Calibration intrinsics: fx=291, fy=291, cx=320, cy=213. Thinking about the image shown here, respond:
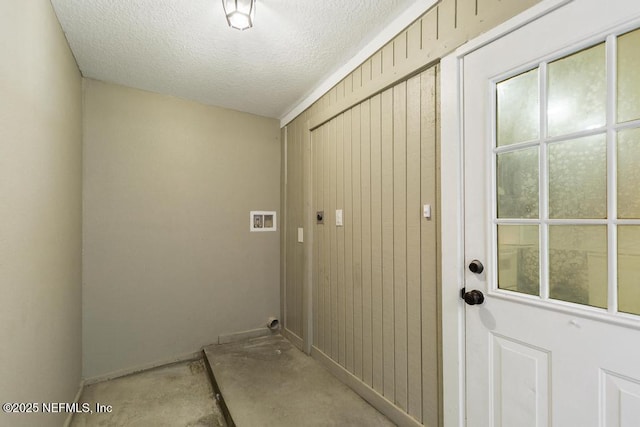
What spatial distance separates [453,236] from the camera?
57.0 inches

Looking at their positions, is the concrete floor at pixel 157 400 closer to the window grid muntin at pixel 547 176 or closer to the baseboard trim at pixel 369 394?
the baseboard trim at pixel 369 394

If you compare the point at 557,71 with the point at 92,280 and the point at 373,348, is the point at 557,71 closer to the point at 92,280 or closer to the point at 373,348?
the point at 373,348

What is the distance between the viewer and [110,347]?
248 centimetres

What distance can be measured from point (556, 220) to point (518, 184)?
0.20m

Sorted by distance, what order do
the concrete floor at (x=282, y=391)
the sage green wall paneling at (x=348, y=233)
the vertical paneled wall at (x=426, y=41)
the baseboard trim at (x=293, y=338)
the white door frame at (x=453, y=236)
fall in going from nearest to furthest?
the vertical paneled wall at (x=426, y=41) → the white door frame at (x=453, y=236) → the concrete floor at (x=282, y=391) → the sage green wall paneling at (x=348, y=233) → the baseboard trim at (x=293, y=338)

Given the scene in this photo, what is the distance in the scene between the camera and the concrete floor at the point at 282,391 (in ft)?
6.01

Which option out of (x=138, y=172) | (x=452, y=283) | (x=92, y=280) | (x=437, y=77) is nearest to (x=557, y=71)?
(x=437, y=77)

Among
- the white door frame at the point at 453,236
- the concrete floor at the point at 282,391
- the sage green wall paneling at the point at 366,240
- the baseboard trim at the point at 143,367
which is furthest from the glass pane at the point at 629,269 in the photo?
the baseboard trim at the point at 143,367

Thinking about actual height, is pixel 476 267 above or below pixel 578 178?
below

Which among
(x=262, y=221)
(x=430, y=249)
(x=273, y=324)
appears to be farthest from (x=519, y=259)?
(x=273, y=324)

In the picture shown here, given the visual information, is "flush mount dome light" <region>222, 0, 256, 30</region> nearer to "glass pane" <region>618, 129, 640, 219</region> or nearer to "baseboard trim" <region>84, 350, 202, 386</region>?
"glass pane" <region>618, 129, 640, 219</region>

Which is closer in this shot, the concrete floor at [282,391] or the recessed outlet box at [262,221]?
the concrete floor at [282,391]

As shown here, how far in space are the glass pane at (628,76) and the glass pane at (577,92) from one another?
4 centimetres

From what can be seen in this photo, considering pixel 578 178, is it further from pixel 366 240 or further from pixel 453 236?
pixel 366 240
